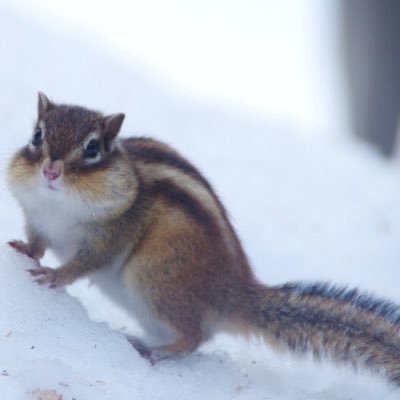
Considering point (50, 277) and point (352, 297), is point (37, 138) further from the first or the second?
point (352, 297)

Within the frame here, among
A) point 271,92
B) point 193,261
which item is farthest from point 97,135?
point 271,92

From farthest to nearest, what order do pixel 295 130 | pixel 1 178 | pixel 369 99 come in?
pixel 369 99 < pixel 295 130 < pixel 1 178

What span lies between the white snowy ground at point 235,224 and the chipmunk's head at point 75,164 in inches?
15.0

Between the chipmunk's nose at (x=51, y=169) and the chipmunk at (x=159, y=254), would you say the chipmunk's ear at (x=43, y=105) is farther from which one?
the chipmunk's nose at (x=51, y=169)

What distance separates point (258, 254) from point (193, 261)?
2.23 meters

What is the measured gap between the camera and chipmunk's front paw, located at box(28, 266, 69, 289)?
4656 mm

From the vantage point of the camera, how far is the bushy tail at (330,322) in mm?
4742

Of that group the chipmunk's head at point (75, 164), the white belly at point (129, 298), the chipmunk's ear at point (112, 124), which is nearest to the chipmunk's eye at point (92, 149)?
the chipmunk's head at point (75, 164)

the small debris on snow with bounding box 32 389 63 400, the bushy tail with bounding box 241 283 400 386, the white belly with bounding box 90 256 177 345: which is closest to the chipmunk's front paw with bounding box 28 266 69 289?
the white belly with bounding box 90 256 177 345

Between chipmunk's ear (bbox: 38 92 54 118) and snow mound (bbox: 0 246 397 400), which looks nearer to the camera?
snow mound (bbox: 0 246 397 400)

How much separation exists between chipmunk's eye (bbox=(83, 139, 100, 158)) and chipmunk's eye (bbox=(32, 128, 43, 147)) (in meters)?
0.20

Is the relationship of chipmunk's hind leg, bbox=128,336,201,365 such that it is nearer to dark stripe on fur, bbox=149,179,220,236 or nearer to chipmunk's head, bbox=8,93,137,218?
dark stripe on fur, bbox=149,179,220,236

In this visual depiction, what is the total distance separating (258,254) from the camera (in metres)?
7.02

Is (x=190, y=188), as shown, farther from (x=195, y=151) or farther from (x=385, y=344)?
(x=195, y=151)
